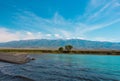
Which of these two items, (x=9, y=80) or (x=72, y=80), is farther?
(x=72, y=80)

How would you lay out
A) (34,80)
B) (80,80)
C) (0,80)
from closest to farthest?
(0,80), (34,80), (80,80)

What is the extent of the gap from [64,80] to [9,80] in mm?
7770

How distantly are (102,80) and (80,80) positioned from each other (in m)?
3.42

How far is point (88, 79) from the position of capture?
2741cm

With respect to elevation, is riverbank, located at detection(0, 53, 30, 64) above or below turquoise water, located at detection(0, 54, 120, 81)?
above

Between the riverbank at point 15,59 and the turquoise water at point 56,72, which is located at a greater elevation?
the riverbank at point 15,59

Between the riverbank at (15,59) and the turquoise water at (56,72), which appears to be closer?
the turquoise water at (56,72)

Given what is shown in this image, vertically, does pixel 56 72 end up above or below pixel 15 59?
below

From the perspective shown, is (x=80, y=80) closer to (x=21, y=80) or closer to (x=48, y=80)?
(x=48, y=80)

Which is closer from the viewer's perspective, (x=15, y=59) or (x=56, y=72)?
(x=56, y=72)

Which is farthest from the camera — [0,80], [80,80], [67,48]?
[67,48]

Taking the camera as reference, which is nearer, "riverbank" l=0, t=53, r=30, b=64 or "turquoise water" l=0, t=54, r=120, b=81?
"turquoise water" l=0, t=54, r=120, b=81

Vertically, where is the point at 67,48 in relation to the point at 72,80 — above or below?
above

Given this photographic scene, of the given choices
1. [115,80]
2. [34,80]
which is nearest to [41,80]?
[34,80]
